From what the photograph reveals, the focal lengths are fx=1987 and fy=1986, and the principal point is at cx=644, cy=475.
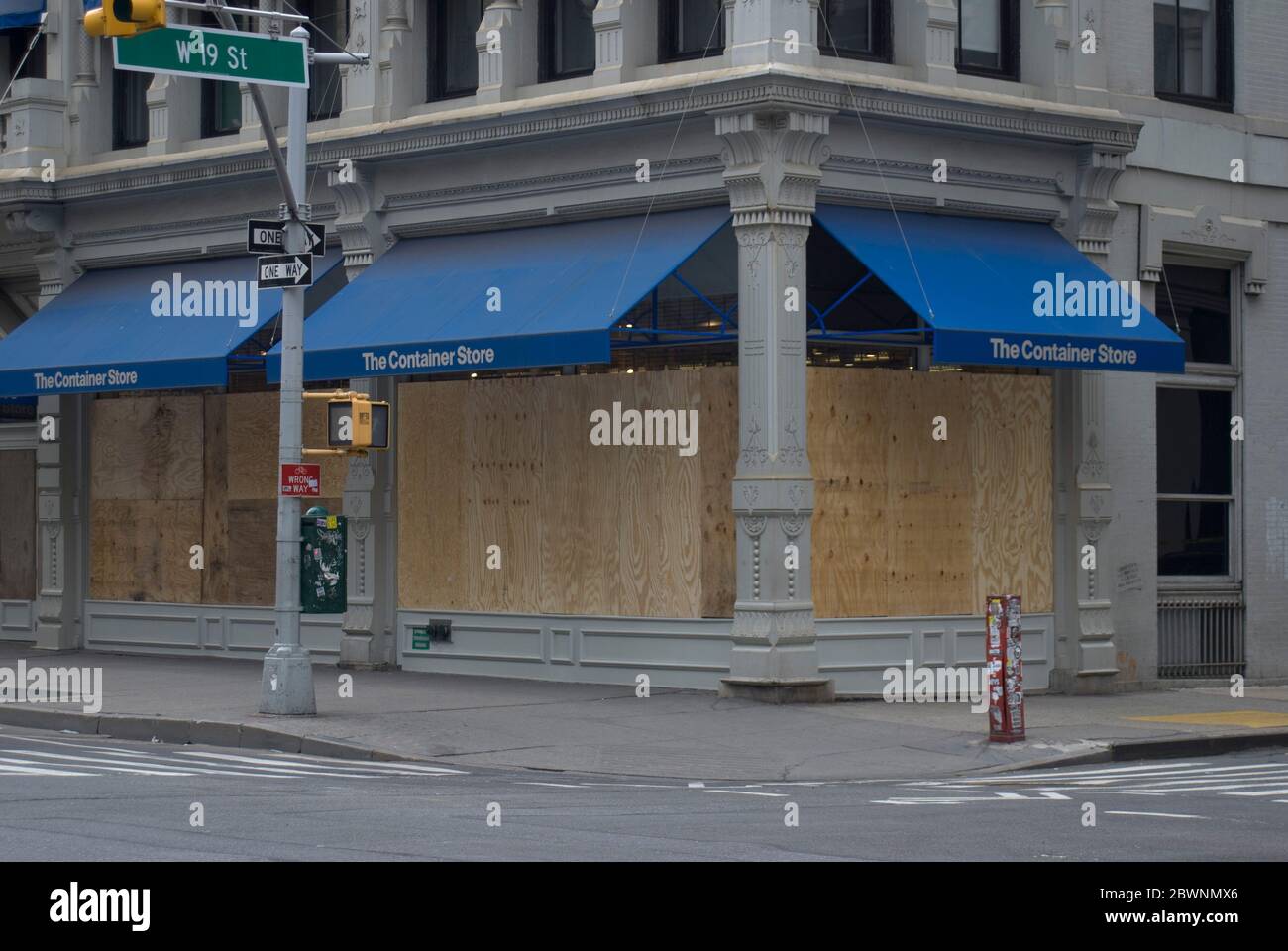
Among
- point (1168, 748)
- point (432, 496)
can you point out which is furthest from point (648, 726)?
point (432, 496)

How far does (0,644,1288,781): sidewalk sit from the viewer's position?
16375mm

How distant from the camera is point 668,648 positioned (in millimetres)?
20688

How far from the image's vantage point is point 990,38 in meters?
22.0

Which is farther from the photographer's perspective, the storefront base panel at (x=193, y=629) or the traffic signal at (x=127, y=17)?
the storefront base panel at (x=193, y=629)

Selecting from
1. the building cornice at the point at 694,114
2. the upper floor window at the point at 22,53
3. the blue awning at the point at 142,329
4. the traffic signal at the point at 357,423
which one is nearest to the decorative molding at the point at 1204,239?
the building cornice at the point at 694,114

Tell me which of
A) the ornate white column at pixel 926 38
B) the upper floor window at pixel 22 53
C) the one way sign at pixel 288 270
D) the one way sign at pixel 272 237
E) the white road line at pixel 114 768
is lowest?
the white road line at pixel 114 768

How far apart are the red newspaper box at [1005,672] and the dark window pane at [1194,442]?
6.45m

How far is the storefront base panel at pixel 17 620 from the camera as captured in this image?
27.4 m

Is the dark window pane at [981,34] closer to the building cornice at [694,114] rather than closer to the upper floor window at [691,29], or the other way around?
the building cornice at [694,114]

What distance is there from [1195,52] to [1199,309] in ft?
10.1

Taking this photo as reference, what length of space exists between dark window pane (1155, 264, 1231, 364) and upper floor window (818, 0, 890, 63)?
4.62 meters

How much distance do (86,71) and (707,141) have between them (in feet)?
34.6

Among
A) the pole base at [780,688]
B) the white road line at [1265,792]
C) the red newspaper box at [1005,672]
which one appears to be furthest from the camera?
the pole base at [780,688]

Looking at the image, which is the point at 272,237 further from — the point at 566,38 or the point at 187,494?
the point at 187,494
